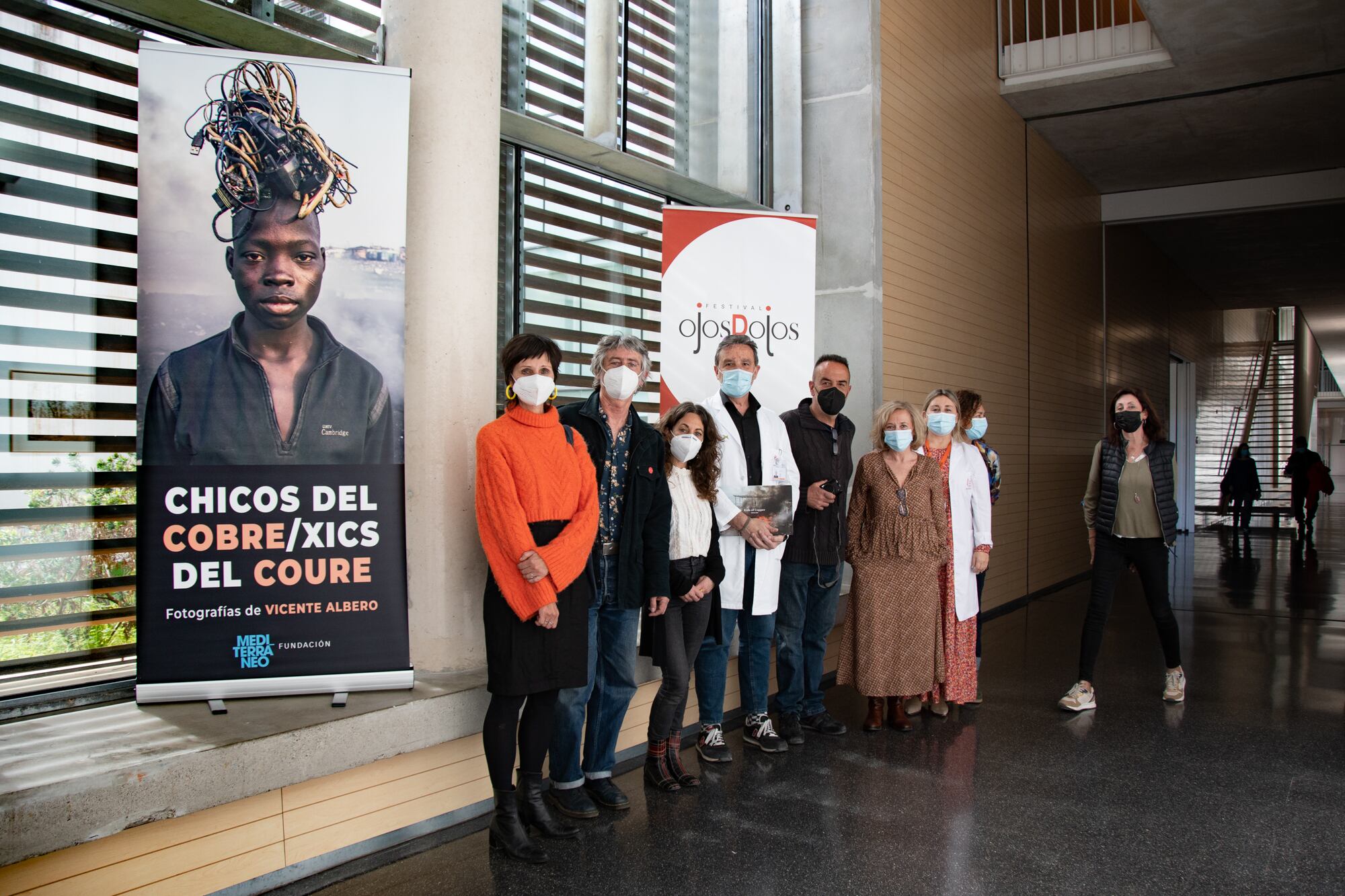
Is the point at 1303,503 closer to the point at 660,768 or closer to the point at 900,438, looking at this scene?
the point at 900,438

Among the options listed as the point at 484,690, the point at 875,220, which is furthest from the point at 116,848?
the point at 875,220

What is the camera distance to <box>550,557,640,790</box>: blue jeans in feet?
10.3

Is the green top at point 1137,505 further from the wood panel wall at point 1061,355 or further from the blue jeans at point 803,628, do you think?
the wood panel wall at point 1061,355

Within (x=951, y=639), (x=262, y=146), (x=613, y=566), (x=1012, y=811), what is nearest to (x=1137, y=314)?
(x=951, y=639)

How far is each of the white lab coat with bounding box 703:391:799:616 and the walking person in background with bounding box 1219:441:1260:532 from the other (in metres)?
13.6

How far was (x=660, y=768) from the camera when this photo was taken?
3.48 m

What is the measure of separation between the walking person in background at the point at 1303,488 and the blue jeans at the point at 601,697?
13.7 metres

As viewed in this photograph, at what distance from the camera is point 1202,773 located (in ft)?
12.1

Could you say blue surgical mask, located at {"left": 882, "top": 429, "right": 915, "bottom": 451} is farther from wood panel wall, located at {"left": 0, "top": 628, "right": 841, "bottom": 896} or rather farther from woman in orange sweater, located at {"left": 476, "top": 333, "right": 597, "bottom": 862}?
wood panel wall, located at {"left": 0, "top": 628, "right": 841, "bottom": 896}

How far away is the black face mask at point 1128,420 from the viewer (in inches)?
180

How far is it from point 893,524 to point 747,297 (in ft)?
4.05

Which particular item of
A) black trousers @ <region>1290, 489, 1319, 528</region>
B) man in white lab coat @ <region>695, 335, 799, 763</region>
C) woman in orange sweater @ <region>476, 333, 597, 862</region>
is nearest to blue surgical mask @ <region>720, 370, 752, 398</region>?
man in white lab coat @ <region>695, 335, 799, 763</region>

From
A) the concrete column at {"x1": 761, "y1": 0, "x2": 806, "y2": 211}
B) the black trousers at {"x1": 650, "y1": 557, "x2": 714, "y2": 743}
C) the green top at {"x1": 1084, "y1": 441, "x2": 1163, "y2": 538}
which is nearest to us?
the black trousers at {"x1": 650, "y1": 557, "x2": 714, "y2": 743}

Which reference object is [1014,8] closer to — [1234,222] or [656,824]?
[1234,222]
